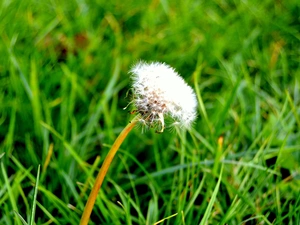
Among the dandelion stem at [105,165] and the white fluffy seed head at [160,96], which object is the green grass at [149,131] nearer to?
the dandelion stem at [105,165]

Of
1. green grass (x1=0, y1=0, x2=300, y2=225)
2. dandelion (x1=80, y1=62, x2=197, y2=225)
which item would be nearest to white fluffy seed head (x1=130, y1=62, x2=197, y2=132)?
dandelion (x1=80, y1=62, x2=197, y2=225)

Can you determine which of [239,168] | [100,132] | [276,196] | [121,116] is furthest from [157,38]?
[276,196]

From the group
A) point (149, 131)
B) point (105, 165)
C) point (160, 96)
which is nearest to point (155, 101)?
point (160, 96)

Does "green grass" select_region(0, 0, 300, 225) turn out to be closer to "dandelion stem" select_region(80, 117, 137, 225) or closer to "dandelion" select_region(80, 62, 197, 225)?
"dandelion stem" select_region(80, 117, 137, 225)

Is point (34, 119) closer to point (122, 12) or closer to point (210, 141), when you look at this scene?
point (210, 141)

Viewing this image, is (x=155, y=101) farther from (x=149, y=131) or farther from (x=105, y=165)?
(x=149, y=131)

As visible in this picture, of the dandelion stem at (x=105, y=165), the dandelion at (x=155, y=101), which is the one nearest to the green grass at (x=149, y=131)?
the dandelion stem at (x=105, y=165)

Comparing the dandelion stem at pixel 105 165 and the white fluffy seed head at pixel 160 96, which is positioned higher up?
the white fluffy seed head at pixel 160 96
